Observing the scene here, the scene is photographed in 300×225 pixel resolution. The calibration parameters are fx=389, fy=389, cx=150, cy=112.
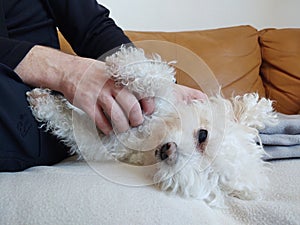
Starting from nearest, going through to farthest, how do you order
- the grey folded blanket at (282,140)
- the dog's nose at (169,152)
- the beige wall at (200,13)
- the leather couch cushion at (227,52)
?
1. the dog's nose at (169,152)
2. the grey folded blanket at (282,140)
3. the leather couch cushion at (227,52)
4. the beige wall at (200,13)

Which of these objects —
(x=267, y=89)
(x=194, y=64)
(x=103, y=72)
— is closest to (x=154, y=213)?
(x=103, y=72)

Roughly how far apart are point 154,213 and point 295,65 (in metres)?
1.32

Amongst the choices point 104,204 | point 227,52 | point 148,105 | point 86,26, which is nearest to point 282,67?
point 227,52

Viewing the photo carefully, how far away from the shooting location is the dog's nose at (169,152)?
0.76 m

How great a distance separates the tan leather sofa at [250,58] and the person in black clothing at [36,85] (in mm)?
701

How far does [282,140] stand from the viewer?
0.97 meters

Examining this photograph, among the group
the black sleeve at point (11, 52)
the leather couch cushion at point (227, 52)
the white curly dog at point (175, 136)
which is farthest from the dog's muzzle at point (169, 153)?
the leather couch cushion at point (227, 52)

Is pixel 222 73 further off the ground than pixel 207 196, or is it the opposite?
pixel 207 196

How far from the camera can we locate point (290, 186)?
0.83 metres

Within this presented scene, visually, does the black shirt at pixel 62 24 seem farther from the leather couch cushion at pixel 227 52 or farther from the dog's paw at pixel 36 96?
the leather couch cushion at pixel 227 52

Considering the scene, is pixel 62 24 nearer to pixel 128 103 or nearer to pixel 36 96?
pixel 36 96

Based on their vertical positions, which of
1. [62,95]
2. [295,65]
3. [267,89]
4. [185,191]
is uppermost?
[62,95]

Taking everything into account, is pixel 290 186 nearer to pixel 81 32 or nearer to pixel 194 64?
pixel 81 32

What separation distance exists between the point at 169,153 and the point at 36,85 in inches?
13.8
